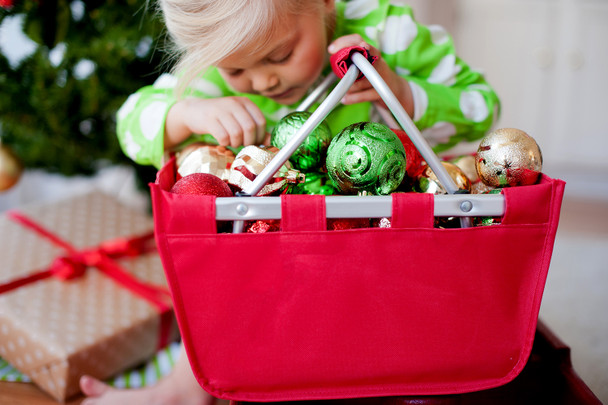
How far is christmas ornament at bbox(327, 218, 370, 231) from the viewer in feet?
1.73

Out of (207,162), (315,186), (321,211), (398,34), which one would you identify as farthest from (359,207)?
(398,34)

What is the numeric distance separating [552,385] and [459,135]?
0.41m

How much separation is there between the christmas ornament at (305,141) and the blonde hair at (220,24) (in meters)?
0.11

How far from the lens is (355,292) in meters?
0.52

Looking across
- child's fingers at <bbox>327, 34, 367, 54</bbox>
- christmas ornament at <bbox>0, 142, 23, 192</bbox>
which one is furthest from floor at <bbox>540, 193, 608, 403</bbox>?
christmas ornament at <bbox>0, 142, 23, 192</bbox>

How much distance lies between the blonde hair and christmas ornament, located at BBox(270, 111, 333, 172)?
108mm

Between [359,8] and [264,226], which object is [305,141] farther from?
[359,8]

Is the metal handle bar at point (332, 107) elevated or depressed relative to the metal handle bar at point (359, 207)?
elevated

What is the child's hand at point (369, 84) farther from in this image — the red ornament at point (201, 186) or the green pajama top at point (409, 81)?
the red ornament at point (201, 186)

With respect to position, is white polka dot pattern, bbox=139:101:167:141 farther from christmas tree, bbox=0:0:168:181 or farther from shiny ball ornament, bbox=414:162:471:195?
shiny ball ornament, bbox=414:162:471:195

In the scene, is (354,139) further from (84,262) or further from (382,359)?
(84,262)

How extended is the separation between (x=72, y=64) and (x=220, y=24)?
49cm

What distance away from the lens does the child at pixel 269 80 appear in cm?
66

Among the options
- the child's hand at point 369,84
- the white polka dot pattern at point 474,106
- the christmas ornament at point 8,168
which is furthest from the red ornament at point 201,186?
the christmas ornament at point 8,168
